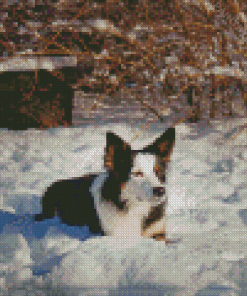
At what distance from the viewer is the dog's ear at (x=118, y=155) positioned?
2.05m

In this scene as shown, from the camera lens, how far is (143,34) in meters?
4.07

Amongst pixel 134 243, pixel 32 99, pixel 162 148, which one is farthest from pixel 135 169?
pixel 32 99

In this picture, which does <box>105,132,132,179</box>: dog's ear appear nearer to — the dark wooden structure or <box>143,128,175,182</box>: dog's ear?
<box>143,128,175,182</box>: dog's ear

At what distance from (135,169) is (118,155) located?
0.18 m

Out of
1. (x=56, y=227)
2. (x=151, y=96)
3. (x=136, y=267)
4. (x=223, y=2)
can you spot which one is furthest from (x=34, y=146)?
(x=223, y=2)

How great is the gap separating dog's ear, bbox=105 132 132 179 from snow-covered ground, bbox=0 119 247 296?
0.61 m

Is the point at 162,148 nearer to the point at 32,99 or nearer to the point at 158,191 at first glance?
the point at 158,191

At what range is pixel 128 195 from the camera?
2.09 meters

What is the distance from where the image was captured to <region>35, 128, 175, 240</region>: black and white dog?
2.08 meters

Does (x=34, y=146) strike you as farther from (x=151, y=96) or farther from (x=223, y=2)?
(x=223, y=2)

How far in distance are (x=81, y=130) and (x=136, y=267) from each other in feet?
10.5

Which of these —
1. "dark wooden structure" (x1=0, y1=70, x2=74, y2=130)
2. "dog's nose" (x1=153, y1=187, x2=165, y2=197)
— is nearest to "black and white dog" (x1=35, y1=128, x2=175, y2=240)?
"dog's nose" (x1=153, y1=187, x2=165, y2=197)

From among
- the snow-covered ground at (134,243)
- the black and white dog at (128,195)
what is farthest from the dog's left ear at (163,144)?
the snow-covered ground at (134,243)

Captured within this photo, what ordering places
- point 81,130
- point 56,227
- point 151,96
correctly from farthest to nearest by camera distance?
point 151,96 < point 81,130 < point 56,227
